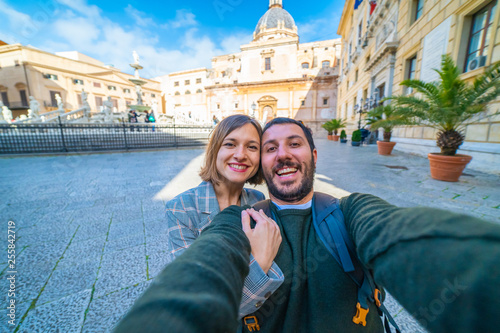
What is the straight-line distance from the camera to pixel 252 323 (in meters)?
0.89

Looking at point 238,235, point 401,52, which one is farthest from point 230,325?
point 401,52

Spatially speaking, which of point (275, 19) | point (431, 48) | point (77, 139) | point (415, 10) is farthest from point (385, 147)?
point (275, 19)

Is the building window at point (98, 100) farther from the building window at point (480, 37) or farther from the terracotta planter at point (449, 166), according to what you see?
the building window at point (480, 37)

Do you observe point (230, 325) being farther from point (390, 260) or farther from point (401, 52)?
point (401, 52)

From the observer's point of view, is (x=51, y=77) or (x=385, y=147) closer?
(x=385, y=147)

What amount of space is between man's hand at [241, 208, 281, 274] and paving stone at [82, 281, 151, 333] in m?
1.28

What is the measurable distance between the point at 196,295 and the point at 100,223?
307cm

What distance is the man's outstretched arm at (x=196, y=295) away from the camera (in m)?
0.38

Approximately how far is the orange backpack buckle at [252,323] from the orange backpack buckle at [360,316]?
457 mm

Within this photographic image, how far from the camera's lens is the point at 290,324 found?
0.85 meters

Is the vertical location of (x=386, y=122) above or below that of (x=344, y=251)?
above

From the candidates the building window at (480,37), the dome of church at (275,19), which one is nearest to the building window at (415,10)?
the building window at (480,37)

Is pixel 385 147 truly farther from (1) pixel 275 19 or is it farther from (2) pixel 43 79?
(2) pixel 43 79

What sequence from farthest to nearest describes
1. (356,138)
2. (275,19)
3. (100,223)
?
(275,19), (356,138), (100,223)
